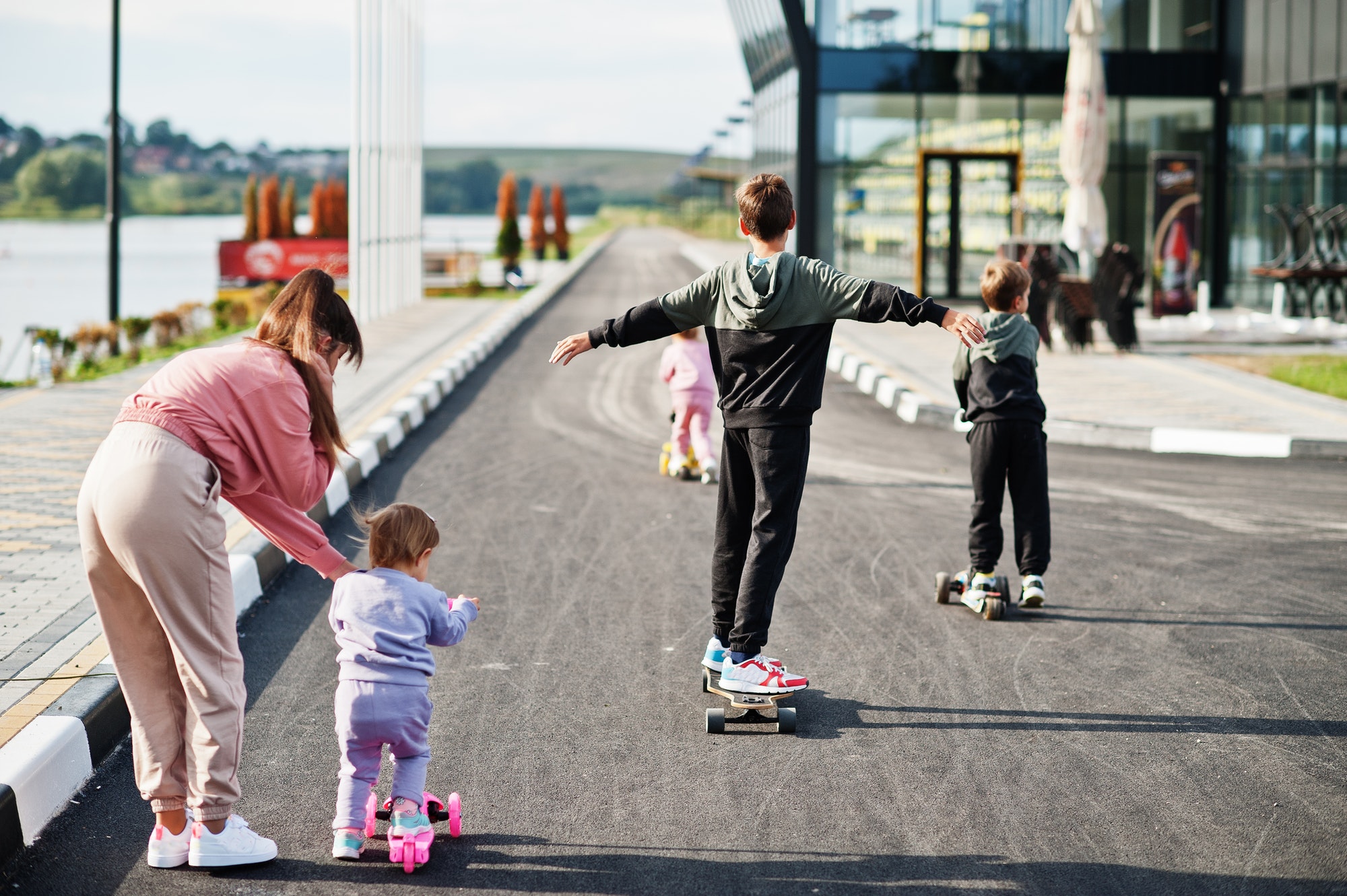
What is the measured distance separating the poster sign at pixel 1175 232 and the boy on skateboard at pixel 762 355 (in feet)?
57.2

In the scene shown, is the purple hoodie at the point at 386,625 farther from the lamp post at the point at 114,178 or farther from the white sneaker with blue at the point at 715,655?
the lamp post at the point at 114,178

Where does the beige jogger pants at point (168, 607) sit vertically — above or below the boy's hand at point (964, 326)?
below

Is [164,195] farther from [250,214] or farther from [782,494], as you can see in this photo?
[782,494]

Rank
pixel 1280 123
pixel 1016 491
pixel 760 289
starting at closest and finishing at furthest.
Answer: pixel 760 289 → pixel 1016 491 → pixel 1280 123

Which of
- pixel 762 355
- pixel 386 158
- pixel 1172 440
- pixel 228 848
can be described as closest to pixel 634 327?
pixel 762 355

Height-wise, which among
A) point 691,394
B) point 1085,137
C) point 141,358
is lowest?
point 691,394

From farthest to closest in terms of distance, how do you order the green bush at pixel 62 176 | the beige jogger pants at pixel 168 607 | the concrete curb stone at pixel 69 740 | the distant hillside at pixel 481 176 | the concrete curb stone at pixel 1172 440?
the distant hillside at pixel 481 176 < the green bush at pixel 62 176 < the concrete curb stone at pixel 1172 440 < the concrete curb stone at pixel 69 740 < the beige jogger pants at pixel 168 607

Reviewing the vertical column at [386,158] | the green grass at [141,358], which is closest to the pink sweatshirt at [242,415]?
the green grass at [141,358]

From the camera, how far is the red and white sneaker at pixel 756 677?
4461 millimetres

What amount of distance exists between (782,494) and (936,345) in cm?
1376

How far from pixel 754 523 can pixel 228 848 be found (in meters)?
1.95

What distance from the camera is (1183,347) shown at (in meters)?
17.1

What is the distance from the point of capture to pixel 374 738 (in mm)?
3447

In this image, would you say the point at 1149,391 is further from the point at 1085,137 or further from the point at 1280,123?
the point at 1280,123
